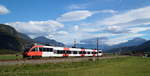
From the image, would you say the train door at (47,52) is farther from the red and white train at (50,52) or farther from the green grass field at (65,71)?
the green grass field at (65,71)

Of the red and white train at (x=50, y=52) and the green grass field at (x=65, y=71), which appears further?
the red and white train at (x=50, y=52)

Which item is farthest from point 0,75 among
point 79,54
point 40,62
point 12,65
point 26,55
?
point 79,54

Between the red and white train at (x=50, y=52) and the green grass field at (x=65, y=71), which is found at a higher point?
the red and white train at (x=50, y=52)

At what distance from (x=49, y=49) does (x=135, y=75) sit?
32.6m

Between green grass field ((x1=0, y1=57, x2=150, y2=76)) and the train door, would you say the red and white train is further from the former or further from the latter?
green grass field ((x1=0, y1=57, x2=150, y2=76))

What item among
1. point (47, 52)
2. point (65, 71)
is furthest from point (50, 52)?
point (65, 71)

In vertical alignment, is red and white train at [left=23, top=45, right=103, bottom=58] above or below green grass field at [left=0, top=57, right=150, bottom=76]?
above

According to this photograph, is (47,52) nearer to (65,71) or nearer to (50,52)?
(50,52)

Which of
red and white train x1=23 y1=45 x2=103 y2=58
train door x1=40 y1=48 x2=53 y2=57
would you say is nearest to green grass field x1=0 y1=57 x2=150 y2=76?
red and white train x1=23 y1=45 x2=103 y2=58

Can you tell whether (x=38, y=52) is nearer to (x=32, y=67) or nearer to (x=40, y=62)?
(x=40, y=62)

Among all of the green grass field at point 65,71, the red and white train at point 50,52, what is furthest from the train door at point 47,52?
the green grass field at point 65,71

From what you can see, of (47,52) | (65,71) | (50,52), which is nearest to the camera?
(65,71)

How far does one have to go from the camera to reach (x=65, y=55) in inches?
2685

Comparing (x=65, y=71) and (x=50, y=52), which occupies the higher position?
(x=50, y=52)
